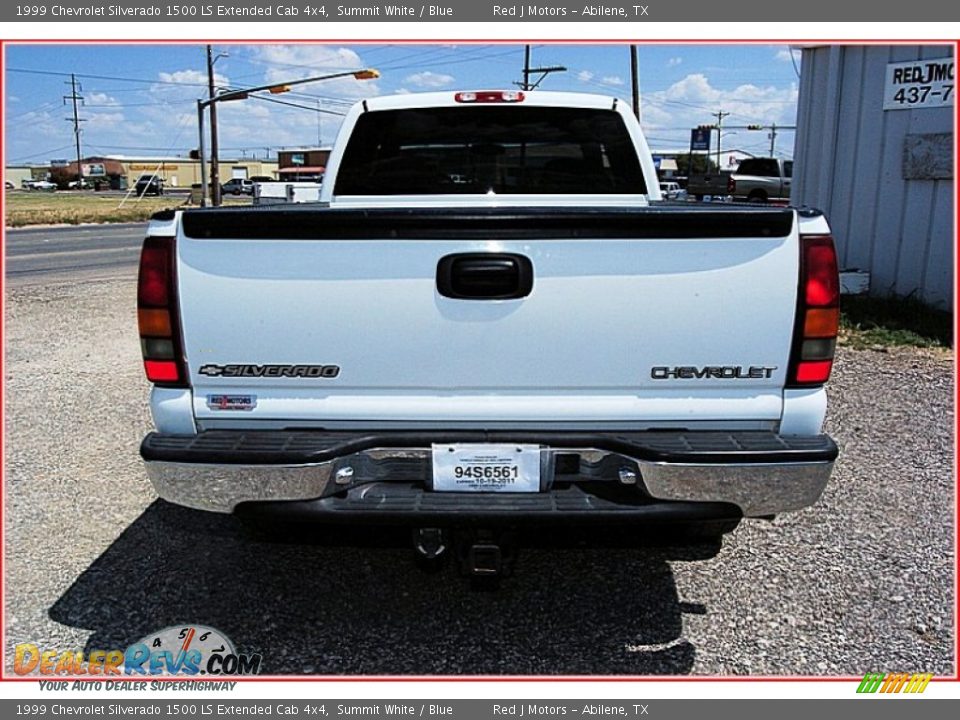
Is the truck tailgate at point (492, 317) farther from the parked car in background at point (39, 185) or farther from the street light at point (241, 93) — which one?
the parked car in background at point (39, 185)

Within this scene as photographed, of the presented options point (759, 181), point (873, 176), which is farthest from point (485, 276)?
point (759, 181)

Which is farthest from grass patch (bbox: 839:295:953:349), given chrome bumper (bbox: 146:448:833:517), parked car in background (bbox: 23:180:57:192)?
parked car in background (bbox: 23:180:57:192)

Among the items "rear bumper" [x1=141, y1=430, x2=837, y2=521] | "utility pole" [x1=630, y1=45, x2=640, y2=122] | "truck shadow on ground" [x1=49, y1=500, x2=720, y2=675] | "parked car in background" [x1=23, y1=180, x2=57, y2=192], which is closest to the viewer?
"rear bumper" [x1=141, y1=430, x2=837, y2=521]

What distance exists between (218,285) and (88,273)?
49.8 feet

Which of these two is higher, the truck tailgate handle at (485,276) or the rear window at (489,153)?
the rear window at (489,153)

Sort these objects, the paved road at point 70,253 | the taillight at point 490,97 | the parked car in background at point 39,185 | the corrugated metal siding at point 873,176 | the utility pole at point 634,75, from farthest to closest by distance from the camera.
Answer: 1. the parked car in background at point 39,185
2. the utility pole at point 634,75
3. the paved road at point 70,253
4. the corrugated metal siding at point 873,176
5. the taillight at point 490,97

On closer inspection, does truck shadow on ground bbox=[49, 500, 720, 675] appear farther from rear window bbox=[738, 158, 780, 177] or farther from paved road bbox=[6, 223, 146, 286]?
rear window bbox=[738, 158, 780, 177]

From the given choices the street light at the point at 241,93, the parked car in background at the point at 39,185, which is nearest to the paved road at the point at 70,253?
the street light at the point at 241,93

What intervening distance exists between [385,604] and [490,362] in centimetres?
129

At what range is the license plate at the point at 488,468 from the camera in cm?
272

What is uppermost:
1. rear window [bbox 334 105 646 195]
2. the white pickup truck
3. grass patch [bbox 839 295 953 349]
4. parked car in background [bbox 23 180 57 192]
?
rear window [bbox 334 105 646 195]

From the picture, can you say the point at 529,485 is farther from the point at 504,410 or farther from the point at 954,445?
the point at 954,445

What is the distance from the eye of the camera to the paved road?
53.3ft

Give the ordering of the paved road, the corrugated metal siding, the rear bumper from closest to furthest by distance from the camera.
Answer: the rear bumper
the corrugated metal siding
the paved road
